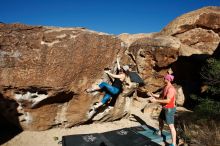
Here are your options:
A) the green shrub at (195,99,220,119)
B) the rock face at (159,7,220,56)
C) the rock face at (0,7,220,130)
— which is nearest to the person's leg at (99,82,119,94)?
the rock face at (0,7,220,130)

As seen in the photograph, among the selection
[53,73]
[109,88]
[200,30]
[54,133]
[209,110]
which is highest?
[200,30]

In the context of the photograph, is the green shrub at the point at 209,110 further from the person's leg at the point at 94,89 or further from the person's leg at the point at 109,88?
the person's leg at the point at 94,89

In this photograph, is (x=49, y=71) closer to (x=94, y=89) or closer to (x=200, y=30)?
(x=94, y=89)

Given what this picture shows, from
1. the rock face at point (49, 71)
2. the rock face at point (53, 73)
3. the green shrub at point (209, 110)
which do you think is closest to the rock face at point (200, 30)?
the green shrub at point (209, 110)

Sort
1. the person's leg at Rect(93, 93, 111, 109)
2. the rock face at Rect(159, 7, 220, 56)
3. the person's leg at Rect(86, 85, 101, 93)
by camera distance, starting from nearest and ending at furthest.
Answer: the person's leg at Rect(86, 85, 101, 93)
the person's leg at Rect(93, 93, 111, 109)
the rock face at Rect(159, 7, 220, 56)

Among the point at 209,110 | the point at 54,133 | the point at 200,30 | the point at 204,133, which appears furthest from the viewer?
the point at 200,30

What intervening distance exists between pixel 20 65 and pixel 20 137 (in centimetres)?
199

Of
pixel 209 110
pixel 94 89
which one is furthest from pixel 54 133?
pixel 209 110

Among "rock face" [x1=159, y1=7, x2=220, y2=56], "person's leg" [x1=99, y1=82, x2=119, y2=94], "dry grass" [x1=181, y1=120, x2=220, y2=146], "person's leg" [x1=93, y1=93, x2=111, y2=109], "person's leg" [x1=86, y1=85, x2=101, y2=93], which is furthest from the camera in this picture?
"rock face" [x1=159, y1=7, x2=220, y2=56]

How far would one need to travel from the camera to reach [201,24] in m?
18.3

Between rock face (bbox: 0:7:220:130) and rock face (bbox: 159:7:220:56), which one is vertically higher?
rock face (bbox: 159:7:220:56)

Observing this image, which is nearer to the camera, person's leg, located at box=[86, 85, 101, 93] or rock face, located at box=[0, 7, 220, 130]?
rock face, located at box=[0, 7, 220, 130]

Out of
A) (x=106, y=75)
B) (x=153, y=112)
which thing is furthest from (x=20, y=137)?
(x=153, y=112)

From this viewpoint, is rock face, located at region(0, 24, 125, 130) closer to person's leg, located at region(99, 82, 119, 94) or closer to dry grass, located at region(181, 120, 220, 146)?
person's leg, located at region(99, 82, 119, 94)
